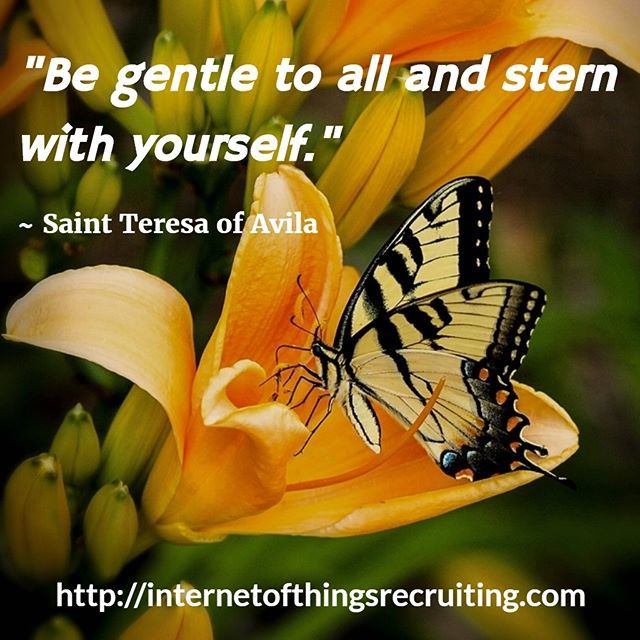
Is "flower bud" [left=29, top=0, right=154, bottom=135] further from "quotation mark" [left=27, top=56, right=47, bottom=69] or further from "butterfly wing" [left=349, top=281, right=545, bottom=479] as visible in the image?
"butterfly wing" [left=349, top=281, right=545, bottom=479]

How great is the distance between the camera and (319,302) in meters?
0.52

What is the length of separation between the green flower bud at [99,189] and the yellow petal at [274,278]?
101 millimetres

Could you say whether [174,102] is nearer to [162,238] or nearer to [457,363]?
[162,238]

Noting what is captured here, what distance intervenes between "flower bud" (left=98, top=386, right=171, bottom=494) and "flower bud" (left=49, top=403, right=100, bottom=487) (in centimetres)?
1

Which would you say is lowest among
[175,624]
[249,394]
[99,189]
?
[175,624]

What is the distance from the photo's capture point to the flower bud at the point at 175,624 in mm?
478

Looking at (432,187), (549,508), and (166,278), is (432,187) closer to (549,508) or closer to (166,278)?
(166,278)

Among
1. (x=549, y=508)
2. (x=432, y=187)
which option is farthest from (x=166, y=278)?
(x=549, y=508)

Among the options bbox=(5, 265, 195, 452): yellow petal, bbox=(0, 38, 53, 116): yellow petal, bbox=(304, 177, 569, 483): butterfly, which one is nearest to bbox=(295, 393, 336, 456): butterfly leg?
bbox=(304, 177, 569, 483): butterfly

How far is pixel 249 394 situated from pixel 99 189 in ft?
0.46

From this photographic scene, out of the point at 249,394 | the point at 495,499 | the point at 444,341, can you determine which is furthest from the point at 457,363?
the point at 495,499

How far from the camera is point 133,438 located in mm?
521

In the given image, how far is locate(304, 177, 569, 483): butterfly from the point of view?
1.73 feet

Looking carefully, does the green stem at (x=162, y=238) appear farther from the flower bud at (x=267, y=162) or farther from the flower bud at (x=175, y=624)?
the flower bud at (x=175, y=624)
